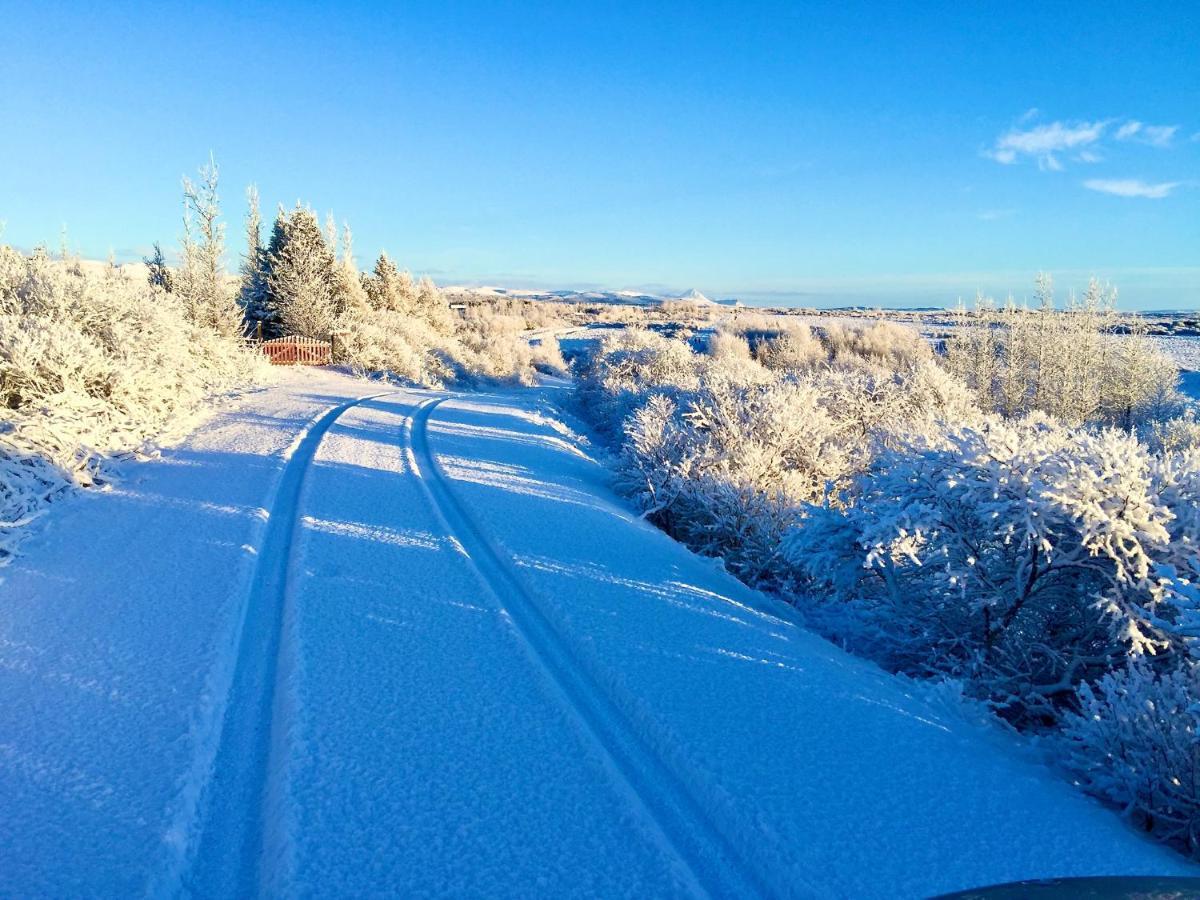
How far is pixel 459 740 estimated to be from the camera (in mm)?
3076

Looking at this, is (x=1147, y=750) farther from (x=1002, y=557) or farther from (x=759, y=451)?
(x=759, y=451)

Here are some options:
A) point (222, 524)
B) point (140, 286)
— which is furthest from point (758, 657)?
point (140, 286)

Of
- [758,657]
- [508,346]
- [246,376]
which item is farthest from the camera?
[508,346]

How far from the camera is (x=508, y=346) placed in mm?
30922

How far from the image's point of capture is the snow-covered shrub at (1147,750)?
2955 mm

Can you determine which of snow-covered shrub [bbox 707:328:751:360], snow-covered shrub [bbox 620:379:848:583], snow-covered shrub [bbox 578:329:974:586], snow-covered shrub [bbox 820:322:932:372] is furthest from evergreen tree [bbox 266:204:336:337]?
snow-covered shrub [bbox 820:322:932:372]

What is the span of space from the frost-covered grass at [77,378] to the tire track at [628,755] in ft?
11.6

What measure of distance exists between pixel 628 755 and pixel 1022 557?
3063 mm

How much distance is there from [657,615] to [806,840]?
2.18 metres

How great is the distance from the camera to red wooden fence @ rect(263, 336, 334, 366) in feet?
74.9

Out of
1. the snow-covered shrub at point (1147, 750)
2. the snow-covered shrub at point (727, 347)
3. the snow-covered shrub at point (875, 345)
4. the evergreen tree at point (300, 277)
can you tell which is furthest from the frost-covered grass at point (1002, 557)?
the evergreen tree at point (300, 277)

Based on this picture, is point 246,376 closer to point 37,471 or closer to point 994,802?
point 37,471

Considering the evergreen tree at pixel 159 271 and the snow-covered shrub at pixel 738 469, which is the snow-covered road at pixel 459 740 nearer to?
the snow-covered shrub at pixel 738 469

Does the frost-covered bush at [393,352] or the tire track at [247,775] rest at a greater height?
the frost-covered bush at [393,352]
